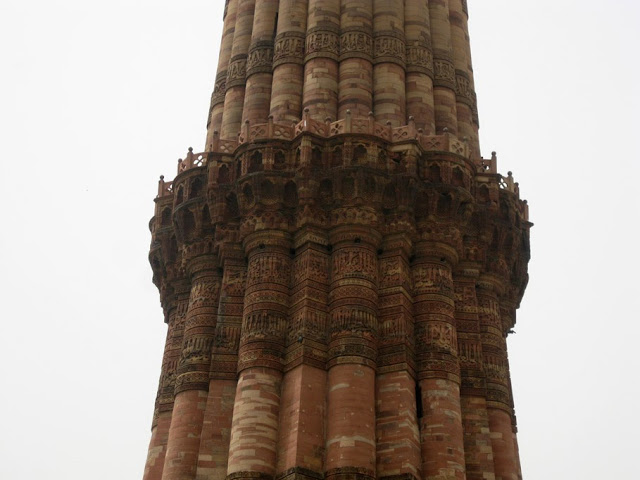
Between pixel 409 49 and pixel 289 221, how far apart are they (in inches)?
198

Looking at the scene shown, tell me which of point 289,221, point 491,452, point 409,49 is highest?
point 409,49

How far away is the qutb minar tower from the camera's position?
14.5 meters

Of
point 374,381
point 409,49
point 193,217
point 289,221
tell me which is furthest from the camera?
point 409,49

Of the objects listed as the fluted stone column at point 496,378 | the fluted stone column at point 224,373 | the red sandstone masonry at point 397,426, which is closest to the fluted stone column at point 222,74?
the fluted stone column at point 224,373

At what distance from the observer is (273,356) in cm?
1511

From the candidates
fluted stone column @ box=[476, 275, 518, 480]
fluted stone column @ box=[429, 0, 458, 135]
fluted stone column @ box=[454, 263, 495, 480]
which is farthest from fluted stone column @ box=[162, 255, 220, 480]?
fluted stone column @ box=[429, 0, 458, 135]

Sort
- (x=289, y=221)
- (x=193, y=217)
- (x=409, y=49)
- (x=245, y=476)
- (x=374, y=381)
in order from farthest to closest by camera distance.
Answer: (x=409, y=49), (x=193, y=217), (x=289, y=221), (x=374, y=381), (x=245, y=476)

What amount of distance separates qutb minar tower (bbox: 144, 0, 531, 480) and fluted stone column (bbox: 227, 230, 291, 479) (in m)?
0.03

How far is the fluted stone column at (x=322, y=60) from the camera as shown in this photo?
18312 mm

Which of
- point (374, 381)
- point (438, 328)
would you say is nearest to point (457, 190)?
point (438, 328)

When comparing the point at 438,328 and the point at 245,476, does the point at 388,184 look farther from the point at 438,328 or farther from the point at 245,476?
the point at 245,476

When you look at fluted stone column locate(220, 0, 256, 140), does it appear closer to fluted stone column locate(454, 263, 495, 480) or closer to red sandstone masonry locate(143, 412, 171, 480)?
fluted stone column locate(454, 263, 495, 480)

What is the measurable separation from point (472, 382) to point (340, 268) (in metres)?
2.81

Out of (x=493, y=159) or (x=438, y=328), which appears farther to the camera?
(x=493, y=159)
